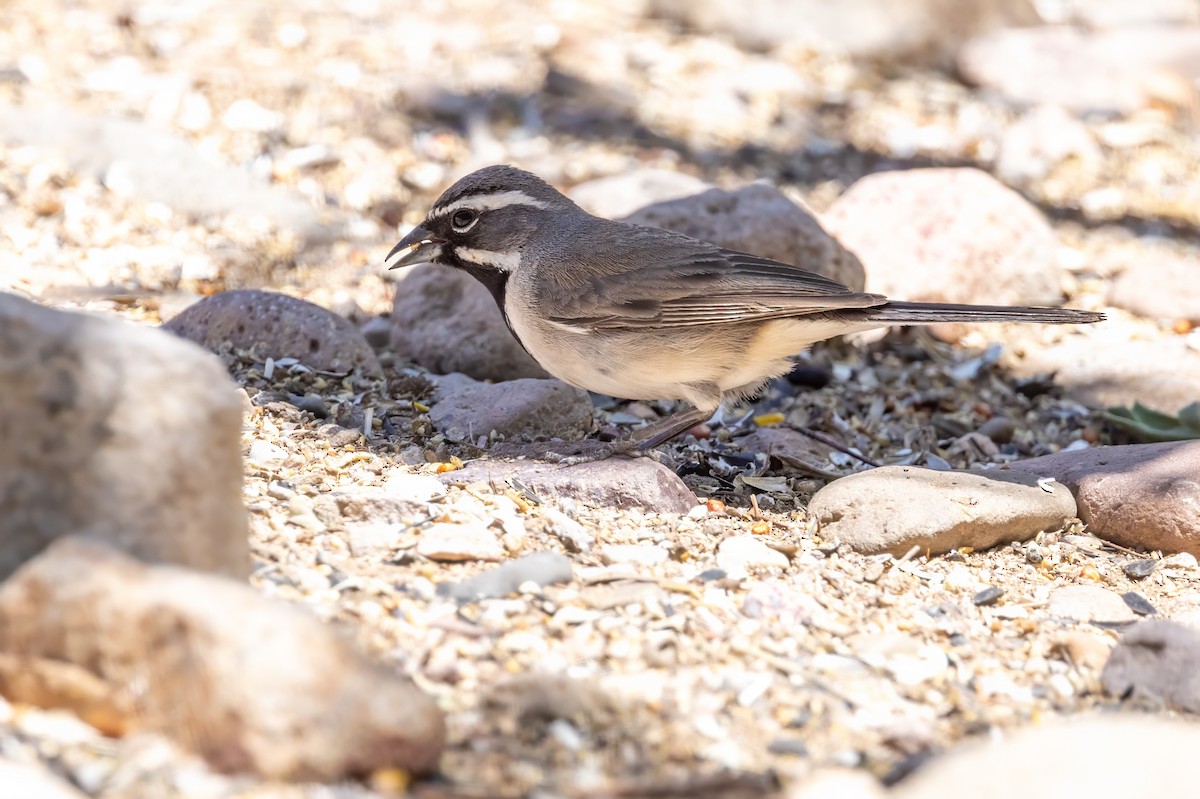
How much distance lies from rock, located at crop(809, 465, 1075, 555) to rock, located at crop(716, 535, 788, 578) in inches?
15.9

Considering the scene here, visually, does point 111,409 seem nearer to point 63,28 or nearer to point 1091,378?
point 1091,378

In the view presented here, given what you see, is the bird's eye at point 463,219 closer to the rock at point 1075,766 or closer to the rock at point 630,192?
the rock at point 630,192

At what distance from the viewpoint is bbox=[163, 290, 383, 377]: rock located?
632 cm

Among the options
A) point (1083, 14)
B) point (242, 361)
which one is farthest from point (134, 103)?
point (1083, 14)

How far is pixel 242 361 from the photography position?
20.6ft

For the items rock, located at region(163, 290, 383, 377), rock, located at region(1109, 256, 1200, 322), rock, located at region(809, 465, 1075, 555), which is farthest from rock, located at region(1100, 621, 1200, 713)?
rock, located at region(1109, 256, 1200, 322)

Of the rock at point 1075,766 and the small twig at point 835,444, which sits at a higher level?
the rock at point 1075,766

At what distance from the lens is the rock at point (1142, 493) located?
5453 mm

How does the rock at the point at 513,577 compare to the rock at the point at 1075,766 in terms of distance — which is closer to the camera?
the rock at the point at 1075,766

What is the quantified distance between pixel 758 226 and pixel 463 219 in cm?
188

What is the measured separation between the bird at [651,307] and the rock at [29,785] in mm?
3151

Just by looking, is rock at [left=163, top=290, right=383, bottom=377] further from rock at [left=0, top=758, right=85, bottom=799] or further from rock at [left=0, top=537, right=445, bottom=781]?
rock at [left=0, top=758, right=85, bottom=799]

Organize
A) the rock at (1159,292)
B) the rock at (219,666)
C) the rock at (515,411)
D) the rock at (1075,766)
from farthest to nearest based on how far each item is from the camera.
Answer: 1. the rock at (1159,292)
2. the rock at (515,411)
3. the rock at (219,666)
4. the rock at (1075,766)

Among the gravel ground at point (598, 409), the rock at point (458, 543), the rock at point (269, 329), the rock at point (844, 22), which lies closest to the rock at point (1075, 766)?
the gravel ground at point (598, 409)
